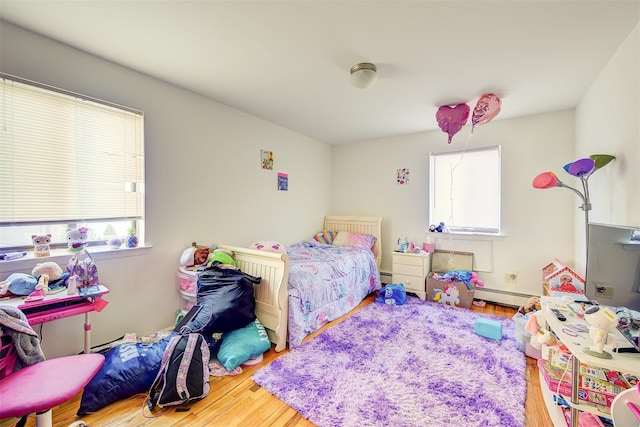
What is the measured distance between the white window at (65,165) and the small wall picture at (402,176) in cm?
333

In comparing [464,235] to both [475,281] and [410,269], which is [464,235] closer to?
[475,281]

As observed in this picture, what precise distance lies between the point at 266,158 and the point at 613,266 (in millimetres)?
3269

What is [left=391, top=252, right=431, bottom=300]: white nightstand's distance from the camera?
11.5 feet

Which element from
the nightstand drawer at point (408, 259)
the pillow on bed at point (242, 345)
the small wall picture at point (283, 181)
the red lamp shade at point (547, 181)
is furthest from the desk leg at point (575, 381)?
the small wall picture at point (283, 181)

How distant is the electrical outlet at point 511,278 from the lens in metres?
3.28

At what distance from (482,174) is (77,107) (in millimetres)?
4324

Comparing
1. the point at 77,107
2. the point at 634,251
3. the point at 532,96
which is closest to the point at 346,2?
the point at 634,251

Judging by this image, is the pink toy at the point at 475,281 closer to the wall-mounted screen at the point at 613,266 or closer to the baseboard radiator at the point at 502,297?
the baseboard radiator at the point at 502,297

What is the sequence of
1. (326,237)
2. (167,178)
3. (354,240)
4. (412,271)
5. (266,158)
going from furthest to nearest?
(326,237)
(354,240)
(412,271)
(266,158)
(167,178)

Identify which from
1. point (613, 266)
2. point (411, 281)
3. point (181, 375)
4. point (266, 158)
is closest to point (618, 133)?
point (613, 266)

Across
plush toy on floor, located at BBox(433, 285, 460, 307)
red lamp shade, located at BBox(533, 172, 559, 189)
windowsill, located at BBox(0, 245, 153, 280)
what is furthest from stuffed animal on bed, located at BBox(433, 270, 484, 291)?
windowsill, located at BBox(0, 245, 153, 280)

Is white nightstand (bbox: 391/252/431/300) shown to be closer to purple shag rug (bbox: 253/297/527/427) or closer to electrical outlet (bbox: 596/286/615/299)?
purple shag rug (bbox: 253/297/527/427)

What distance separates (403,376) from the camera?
1909 millimetres

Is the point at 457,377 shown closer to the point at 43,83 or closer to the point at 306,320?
the point at 306,320
